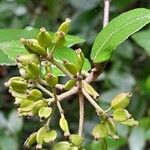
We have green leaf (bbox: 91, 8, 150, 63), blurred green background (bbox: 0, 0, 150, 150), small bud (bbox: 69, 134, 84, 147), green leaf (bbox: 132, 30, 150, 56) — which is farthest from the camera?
blurred green background (bbox: 0, 0, 150, 150)

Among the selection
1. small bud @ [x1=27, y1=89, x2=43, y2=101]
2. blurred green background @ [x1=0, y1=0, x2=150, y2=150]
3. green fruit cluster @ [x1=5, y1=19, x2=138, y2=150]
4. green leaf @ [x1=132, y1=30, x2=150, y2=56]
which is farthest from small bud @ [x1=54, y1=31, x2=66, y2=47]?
blurred green background @ [x1=0, y1=0, x2=150, y2=150]

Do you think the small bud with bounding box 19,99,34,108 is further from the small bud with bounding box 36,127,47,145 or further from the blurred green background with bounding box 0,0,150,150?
the blurred green background with bounding box 0,0,150,150

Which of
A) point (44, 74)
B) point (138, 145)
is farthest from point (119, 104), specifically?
point (138, 145)

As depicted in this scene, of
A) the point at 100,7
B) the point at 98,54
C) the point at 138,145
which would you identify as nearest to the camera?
the point at 98,54

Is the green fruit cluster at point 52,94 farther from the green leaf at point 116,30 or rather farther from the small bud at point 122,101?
the green leaf at point 116,30

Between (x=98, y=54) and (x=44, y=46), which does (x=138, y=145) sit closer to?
(x=98, y=54)

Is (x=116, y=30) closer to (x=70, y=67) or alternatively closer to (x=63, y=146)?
(x=70, y=67)

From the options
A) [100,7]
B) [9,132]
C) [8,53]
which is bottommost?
[8,53]
